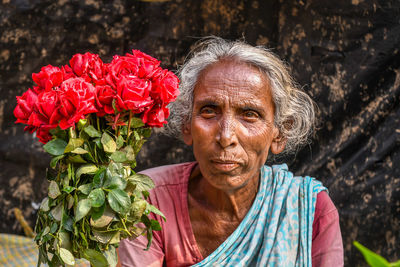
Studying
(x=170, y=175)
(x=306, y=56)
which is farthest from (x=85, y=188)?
(x=306, y=56)

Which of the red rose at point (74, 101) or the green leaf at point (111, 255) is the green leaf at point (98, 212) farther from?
the red rose at point (74, 101)

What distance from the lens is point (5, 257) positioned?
3492 millimetres

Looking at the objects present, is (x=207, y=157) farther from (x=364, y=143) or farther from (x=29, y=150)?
(x=29, y=150)

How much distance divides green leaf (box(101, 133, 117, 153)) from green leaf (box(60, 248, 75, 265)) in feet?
1.28

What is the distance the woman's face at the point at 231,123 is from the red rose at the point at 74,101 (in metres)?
0.74

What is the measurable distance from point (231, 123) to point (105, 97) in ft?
2.41

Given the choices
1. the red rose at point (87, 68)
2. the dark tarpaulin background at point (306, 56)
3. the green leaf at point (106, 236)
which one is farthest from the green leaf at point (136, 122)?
the dark tarpaulin background at point (306, 56)

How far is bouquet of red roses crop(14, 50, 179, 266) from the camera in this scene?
5.78ft

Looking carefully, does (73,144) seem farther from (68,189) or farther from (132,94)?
(132,94)

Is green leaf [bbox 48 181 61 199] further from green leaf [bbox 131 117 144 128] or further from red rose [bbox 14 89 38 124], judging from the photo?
green leaf [bbox 131 117 144 128]

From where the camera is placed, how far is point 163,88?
1.92 m

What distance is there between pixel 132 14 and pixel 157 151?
101 centimetres

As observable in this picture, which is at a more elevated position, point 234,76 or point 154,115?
point 234,76

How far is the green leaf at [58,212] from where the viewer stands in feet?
5.93
